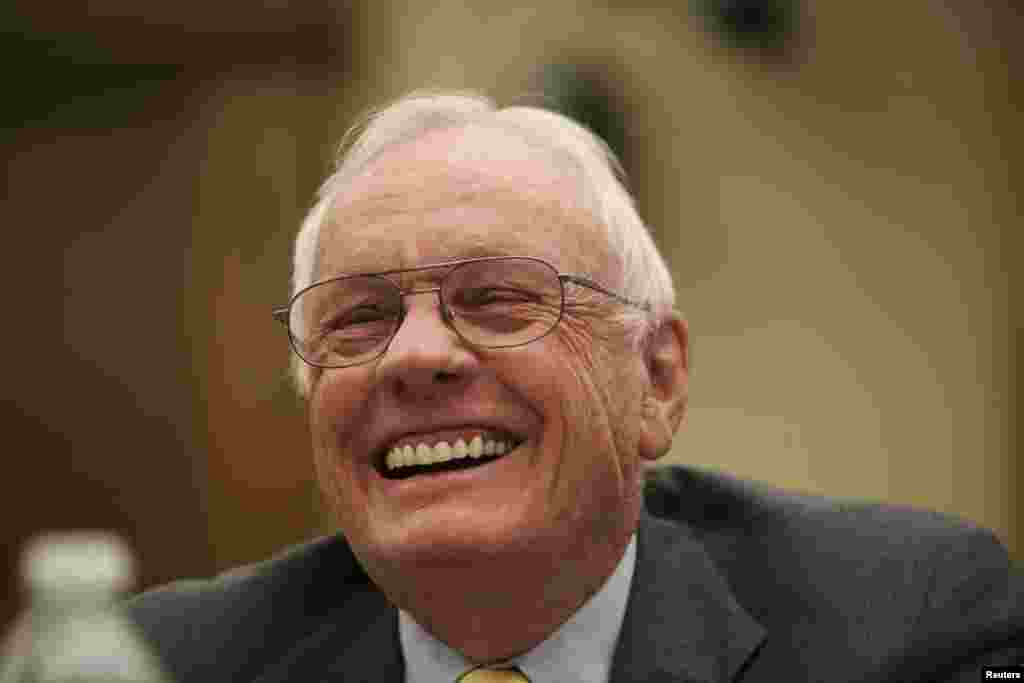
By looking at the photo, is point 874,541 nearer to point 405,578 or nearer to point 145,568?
point 405,578

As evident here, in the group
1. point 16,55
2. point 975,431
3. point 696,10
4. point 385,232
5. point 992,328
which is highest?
point 385,232

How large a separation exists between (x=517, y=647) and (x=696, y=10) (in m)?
3.28

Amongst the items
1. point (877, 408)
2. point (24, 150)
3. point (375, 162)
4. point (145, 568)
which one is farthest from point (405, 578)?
point (24, 150)

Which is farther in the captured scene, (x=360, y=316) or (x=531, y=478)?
(x=360, y=316)

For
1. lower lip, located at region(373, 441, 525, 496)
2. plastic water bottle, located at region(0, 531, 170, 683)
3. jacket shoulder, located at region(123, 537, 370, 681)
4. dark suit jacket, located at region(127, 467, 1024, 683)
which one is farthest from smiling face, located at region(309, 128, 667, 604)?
plastic water bottle, located at region(0, 531, 170, 683)

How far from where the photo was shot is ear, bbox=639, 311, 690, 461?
71.6 inches

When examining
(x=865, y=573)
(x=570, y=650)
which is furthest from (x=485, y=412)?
(x=865, y=573)

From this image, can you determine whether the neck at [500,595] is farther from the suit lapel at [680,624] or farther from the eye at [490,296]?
the eye at [490,296]

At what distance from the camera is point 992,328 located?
14.6ft

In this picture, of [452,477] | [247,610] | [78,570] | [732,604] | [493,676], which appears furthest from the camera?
[247,610]

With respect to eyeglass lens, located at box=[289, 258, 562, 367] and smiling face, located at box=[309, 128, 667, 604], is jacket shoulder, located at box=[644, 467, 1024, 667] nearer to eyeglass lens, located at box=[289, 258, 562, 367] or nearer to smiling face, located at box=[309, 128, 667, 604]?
smiling face, located at box=[309, 128, 667, 604]

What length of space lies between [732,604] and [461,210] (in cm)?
66

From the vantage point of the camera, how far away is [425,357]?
160cm

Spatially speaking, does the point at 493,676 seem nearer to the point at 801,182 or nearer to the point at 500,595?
the point at 500,595
